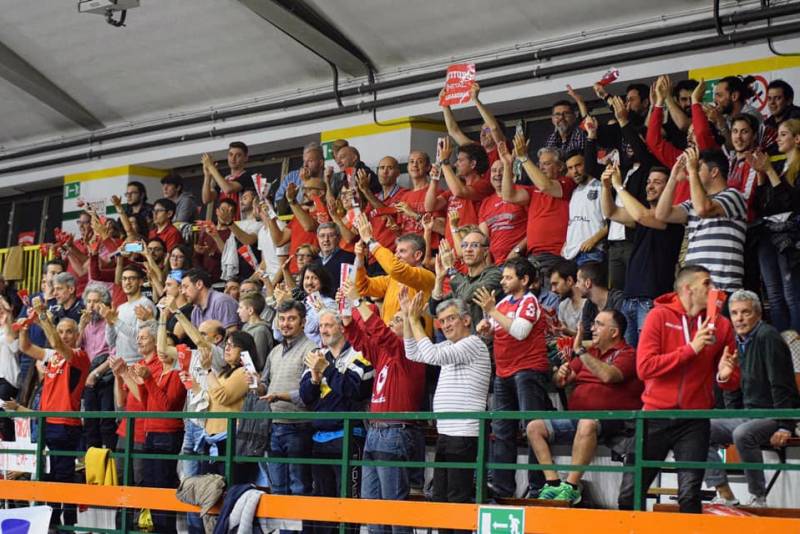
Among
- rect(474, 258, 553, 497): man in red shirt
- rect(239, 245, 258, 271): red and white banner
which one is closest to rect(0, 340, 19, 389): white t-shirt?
rect(239, 245, 258, 271): red and white banner

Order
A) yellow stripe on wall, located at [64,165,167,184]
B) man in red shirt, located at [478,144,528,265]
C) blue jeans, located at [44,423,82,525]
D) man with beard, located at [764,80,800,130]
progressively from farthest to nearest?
yellow stripe on wall, located at [64,165,167,184] → blue jeans, located at [44,423,82,525] → man in red shirt, located at [478,144,528,265] → man with beard, located at [764,80,800,130]

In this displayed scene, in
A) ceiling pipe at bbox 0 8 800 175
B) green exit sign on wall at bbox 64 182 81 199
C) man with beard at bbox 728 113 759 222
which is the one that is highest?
ceiling pipe at bbox 0 8 800 175

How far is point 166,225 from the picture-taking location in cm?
1576

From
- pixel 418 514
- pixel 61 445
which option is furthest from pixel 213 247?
pixel 418 514

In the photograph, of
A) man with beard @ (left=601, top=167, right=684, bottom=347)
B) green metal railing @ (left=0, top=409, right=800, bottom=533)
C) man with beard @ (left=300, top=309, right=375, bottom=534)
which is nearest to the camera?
green metal railing @ (left=0, top=409, right=800, bottom=533)

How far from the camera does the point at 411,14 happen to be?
1508 centimetres

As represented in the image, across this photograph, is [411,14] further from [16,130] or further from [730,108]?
[16,130]

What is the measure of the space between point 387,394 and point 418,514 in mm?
1064

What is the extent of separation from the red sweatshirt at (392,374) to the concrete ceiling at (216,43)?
18.7 ft

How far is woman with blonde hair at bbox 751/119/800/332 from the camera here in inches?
399

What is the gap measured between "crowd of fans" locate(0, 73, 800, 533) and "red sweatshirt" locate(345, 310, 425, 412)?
17 millimetres

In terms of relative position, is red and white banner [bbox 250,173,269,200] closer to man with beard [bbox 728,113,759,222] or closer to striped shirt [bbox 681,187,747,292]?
man with beard [bbox 728,113,759,222]

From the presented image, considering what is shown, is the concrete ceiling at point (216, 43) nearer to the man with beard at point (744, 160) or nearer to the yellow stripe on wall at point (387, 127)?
the yellow stripe on wall at point (387, 127)

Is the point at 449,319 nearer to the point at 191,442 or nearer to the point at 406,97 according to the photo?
the point at 191,442
